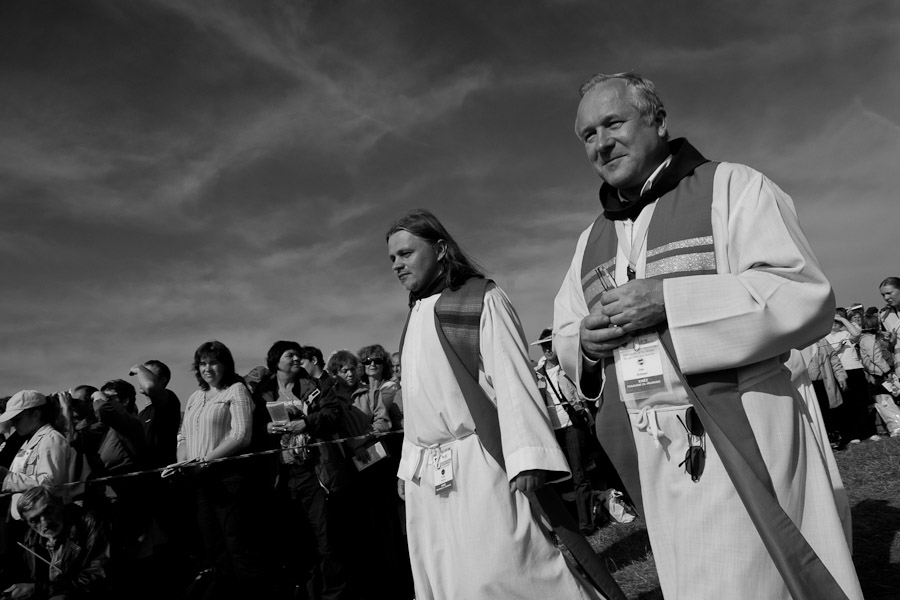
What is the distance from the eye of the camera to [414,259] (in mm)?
3912

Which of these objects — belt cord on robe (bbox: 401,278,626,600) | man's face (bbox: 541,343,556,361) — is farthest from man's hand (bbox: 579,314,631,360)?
man's face (bbox: 541,343,556,361)

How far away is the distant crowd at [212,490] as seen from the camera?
5309 millimetres

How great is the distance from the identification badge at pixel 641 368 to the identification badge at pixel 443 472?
4.58ft

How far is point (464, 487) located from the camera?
331 cm

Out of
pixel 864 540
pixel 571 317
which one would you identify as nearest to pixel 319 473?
pixel 571 317

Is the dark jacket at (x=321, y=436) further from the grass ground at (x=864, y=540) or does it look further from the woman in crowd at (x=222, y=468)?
the grass ground at (x=864, y=540)

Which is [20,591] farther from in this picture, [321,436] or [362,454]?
[362,454]

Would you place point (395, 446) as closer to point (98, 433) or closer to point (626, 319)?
point (98, 433)

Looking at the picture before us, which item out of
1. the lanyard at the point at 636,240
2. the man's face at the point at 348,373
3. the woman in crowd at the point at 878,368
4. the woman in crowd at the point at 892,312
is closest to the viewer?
the lanyard at the point at 636,240

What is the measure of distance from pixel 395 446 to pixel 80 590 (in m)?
3.04

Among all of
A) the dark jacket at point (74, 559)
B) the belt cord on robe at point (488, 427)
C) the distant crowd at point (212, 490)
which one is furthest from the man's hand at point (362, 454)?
the belt cord on robe at point (488, 427)

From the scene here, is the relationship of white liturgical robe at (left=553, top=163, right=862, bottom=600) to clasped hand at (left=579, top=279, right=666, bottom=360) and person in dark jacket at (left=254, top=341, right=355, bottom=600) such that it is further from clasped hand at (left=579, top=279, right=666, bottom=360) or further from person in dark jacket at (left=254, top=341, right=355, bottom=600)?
person in dark jacket at (left=254, top=341, right=355, bottom=600)

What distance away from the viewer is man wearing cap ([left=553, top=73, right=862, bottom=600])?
73.5 inches

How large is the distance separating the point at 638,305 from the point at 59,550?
15.8ft
